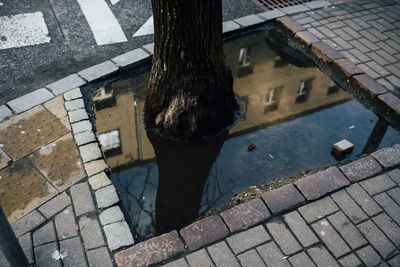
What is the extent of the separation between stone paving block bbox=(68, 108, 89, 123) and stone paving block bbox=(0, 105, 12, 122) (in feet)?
2.48

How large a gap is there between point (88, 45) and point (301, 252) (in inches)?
176

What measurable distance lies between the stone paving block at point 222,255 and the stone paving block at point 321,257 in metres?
0.68

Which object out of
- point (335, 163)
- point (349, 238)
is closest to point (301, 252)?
point (349, 238)

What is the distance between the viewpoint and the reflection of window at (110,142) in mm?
4285

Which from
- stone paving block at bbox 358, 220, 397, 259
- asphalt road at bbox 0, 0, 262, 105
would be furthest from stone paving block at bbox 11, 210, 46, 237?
stone paving block at bbox 358, 220, 397, 259

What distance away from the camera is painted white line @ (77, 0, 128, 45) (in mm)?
5922

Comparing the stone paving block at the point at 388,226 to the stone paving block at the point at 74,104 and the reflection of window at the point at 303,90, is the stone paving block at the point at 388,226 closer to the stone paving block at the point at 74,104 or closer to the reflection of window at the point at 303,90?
the reflection of window at the point at 303,90

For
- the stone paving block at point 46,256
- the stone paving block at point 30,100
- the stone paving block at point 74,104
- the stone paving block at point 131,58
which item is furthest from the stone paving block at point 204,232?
the stone paving block at point 131,58

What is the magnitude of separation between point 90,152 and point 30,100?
135 centimetres

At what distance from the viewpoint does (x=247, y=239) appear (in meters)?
3.28

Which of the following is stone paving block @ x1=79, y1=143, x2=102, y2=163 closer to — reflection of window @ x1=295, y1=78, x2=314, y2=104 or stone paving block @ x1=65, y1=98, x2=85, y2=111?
stone paving block @ x1=65, y1=98, x2=85, y2=111

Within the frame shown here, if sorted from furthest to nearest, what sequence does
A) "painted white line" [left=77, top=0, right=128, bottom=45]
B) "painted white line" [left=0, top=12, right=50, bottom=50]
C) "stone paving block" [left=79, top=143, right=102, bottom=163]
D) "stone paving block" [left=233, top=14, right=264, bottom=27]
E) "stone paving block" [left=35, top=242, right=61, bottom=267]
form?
"stone paving block" [left=233, top=14, right=264, bottom=27] → "painted white line" [left=77, top=0, right=128, bottom=45] → "painted white line" [left=0, top=12, right=50, bottom=50] → "stone paving block" [left=79, top=143, right=102, bottom=163] → "stone paving block" [left=35, top=242, right=61, bottom=267]

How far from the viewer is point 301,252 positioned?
10.5ft

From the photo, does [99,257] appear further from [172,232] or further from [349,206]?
[349,206]
